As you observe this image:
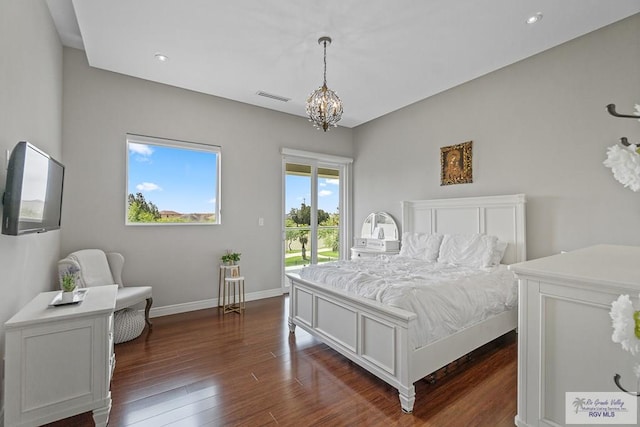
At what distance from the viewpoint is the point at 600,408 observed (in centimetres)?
125

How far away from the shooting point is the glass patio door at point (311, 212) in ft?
16.4

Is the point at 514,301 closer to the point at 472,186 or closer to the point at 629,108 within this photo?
the point at 472,186

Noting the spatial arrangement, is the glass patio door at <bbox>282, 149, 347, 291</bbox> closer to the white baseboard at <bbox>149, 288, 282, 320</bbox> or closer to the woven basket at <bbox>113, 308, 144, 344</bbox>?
the white baseboard at <bbox>149, 288, 282, 320</bbox>

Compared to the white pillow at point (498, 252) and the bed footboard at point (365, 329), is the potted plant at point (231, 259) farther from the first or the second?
the white pillow at point (498, 252)

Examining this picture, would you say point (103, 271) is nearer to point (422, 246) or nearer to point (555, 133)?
point (422, 246)

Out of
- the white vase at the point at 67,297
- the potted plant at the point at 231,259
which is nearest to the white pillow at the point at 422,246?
the potted plant at the point at 231,259

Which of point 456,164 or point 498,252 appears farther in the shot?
point 456,164

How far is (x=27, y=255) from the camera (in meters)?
2.20

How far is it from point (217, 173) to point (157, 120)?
100cm

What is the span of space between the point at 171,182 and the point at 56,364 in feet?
8.80

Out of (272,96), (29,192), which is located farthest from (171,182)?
(29,192)

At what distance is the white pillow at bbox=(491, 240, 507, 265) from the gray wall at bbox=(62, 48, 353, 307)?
3.05 meters

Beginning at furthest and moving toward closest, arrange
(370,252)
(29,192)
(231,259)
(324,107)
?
1. (370,252)
2. (231,259)
3. (324,107)
4. (29,192)

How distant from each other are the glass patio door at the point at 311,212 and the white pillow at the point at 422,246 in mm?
1781
